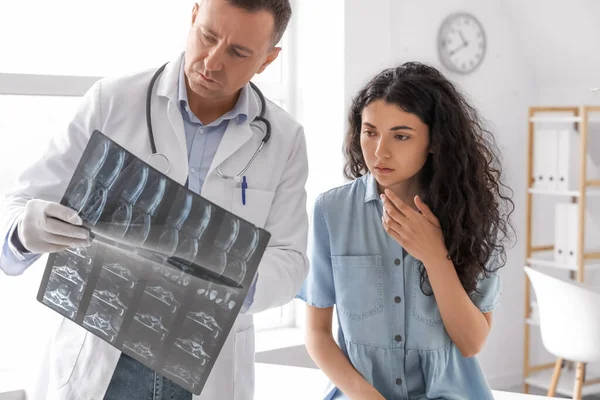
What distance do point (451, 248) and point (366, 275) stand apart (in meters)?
0.19

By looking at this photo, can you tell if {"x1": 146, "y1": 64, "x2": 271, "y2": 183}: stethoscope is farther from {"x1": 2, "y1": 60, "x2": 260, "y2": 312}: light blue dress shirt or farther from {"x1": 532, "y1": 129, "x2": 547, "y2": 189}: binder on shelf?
{"x1": 532, "y1": 129, "x2": 547, "y2": 189}: binder on shelf

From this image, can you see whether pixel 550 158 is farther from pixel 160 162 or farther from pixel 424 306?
pixel 160 162

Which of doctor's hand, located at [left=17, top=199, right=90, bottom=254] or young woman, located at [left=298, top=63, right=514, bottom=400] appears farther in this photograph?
young woman, located at [left=298, top=63, right=514, bottom=400]

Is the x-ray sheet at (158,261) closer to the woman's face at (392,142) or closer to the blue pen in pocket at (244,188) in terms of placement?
the blue pen in pocket at (244,188)

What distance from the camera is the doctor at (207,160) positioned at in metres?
1.26

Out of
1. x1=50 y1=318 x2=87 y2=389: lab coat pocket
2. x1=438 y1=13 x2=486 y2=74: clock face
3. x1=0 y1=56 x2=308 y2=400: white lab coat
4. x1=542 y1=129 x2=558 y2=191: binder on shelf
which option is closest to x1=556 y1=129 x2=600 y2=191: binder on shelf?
x1=542 y1=129 x2=558 y2=191: binder on shelf

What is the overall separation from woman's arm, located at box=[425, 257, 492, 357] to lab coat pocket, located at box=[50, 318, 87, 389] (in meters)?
0.69

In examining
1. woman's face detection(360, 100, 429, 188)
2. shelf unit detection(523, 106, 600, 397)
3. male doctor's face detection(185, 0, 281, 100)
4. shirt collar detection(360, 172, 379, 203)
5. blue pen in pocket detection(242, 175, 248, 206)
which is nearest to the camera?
male doctor's face detection(185, 0, 281, 100)

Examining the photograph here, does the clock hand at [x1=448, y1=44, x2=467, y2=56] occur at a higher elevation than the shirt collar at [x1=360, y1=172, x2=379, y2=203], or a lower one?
higher

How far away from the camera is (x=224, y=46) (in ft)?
4.09

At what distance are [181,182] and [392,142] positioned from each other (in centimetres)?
43

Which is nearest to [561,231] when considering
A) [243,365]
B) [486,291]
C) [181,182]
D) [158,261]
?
[486,291]

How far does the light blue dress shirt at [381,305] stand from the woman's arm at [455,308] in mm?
29

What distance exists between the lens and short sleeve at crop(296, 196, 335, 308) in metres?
1.60
